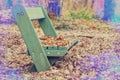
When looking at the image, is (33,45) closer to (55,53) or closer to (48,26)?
(55,53)

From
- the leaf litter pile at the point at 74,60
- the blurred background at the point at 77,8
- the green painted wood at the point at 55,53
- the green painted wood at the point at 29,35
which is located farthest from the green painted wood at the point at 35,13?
the blurred background at the point at 77,8

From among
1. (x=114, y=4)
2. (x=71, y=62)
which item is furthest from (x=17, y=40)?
(x=114, y=4)

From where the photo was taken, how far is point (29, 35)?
5.66 meters

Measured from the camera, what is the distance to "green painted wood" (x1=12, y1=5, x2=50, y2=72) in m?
5.60

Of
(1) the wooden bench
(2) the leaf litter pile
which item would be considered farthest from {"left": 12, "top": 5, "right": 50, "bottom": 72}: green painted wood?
(2) the leaf litter pile

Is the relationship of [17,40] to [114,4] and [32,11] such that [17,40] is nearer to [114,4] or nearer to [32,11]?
[32,11]

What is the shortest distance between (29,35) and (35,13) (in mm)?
776

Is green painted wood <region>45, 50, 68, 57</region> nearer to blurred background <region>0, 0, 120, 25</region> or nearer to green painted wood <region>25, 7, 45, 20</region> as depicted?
green painted wood <region>25, 7, 45, 20</region>

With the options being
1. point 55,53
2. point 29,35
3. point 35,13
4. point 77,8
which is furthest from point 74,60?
point 77,8

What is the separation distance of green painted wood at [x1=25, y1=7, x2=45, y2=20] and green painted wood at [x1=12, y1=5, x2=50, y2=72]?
0.18m

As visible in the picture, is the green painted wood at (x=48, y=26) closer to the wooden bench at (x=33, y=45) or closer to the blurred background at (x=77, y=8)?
the wooden bench at (x=33, y=45)

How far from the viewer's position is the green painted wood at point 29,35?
220 inches

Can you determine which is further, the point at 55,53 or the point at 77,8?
the point at 77,8

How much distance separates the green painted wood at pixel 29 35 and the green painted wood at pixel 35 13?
183 mm
